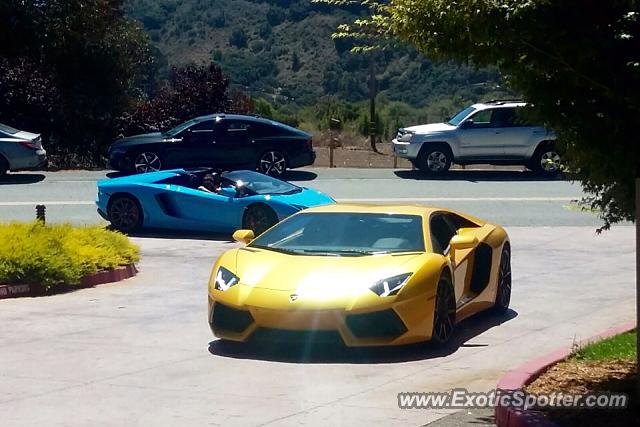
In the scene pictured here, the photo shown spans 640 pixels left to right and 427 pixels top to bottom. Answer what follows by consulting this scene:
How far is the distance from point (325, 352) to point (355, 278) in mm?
702

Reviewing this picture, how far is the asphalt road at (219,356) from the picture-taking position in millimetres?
7547

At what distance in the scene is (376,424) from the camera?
23.6 feet

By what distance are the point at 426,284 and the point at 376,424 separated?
231 cm

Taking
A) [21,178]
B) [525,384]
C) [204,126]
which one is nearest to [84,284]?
[525,384]

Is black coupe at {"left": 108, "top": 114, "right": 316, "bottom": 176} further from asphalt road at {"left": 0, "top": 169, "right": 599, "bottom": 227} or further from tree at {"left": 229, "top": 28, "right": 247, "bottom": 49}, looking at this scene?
tree at {"left": 229, "top": 28, "right": 247, "bottom": 49}

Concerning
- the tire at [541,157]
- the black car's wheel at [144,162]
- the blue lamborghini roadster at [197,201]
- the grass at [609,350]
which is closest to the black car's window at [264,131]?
the black car's wheel at [144,162]

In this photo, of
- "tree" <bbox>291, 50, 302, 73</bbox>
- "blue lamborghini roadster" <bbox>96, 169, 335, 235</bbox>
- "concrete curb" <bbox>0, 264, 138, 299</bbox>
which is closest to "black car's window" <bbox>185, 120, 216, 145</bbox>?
"blue lamborghini roadster" <bbox>96, 169, 335, 235</bbox>

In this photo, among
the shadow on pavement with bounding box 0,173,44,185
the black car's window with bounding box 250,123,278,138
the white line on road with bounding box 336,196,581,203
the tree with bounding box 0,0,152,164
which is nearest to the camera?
the white line on road with bounding box 336,196,581,203

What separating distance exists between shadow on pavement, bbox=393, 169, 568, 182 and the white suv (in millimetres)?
290

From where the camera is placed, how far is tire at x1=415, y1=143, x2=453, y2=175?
92.7 ft

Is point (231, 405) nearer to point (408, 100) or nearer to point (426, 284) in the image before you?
point (426, 284)

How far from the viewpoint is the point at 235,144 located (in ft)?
86.8

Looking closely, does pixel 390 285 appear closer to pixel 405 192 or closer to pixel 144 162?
pixel 405 192

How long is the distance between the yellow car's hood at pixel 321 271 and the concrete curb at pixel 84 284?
377 cm
